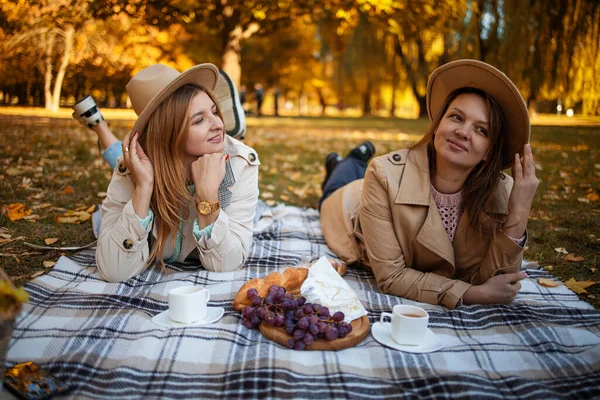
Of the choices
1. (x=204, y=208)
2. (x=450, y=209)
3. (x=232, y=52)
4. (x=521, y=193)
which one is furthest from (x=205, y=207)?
(x=232, y=52)

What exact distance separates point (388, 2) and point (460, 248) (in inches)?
254

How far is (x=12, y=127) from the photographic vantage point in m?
4.73

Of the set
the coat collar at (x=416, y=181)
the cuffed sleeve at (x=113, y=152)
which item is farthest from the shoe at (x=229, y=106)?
the coat collar at (x=416, y=181)

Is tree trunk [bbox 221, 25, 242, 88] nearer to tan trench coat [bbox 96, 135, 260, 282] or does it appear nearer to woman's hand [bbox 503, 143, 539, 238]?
tan trench coat [bbox 96, 135, 260, 282]

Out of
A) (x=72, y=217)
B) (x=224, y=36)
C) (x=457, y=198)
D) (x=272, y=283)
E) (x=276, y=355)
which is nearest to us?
(x=276, y=355)

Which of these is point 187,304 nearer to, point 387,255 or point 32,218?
point 387,255

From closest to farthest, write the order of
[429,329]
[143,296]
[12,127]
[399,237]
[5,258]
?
[429,329], [143,296], [399,237], [5,258], [12,127]

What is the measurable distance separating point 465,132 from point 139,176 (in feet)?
6.08

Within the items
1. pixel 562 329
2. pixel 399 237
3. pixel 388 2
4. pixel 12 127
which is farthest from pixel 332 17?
pixel 562 329

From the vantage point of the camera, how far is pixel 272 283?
8.17 feet

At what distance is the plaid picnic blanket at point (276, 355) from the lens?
1797 mm

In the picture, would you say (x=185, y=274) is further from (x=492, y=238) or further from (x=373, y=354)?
(x=492, y=238)

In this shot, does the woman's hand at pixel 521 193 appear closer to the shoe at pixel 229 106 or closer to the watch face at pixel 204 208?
the watch face at pixel 204 208

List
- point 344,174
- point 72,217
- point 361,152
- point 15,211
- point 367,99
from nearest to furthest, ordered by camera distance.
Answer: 1. point 15,211
2. point 72,217
3. point 344,174
4. point 361,152
5. point 367,99
